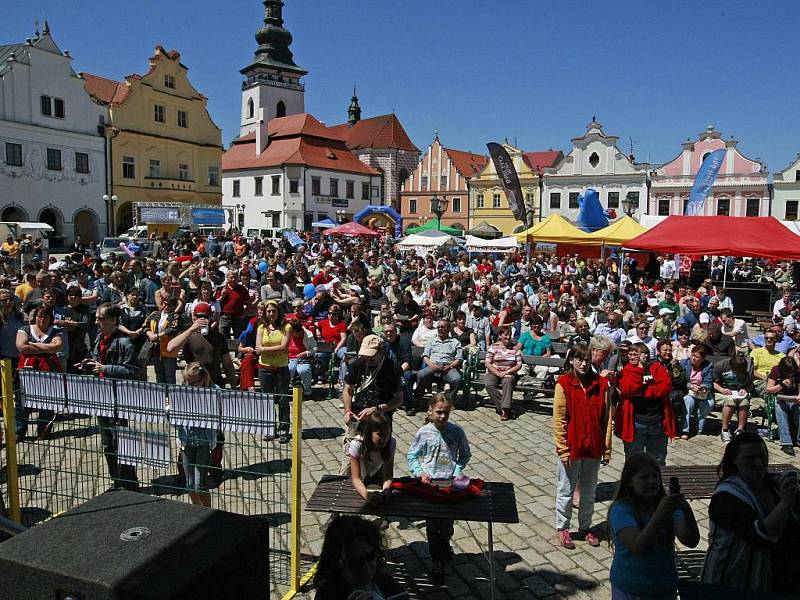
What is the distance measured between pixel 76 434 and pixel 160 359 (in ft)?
4.84

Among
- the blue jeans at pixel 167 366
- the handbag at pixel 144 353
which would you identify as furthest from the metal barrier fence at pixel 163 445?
the blue jeans at pixel 167 366

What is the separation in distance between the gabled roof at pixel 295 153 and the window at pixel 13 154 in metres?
24.5

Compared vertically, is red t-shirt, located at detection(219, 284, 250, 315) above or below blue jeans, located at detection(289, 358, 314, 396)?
above

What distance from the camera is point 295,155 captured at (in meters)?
58.2

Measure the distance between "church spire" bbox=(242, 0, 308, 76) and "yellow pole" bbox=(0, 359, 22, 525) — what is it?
68.4 m

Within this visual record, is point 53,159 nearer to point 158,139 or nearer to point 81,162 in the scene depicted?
point 81,162

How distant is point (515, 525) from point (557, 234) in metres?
15.3

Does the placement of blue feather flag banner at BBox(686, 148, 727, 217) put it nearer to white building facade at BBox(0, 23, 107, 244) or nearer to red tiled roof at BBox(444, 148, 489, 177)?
white building facade at BBox(0, 23, 107, 244)

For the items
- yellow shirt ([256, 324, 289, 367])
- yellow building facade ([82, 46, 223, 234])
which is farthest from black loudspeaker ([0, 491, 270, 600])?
yellow building facade ([82, 46, 223, 234])

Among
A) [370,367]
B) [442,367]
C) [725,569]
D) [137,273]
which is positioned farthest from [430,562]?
[137,273]

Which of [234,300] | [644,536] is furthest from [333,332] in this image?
[644,536]

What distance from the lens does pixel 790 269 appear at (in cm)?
2383

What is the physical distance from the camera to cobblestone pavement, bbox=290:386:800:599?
481 centimetres

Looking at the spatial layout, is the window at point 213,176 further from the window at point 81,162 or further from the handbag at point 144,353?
the handbag at point 144,353
